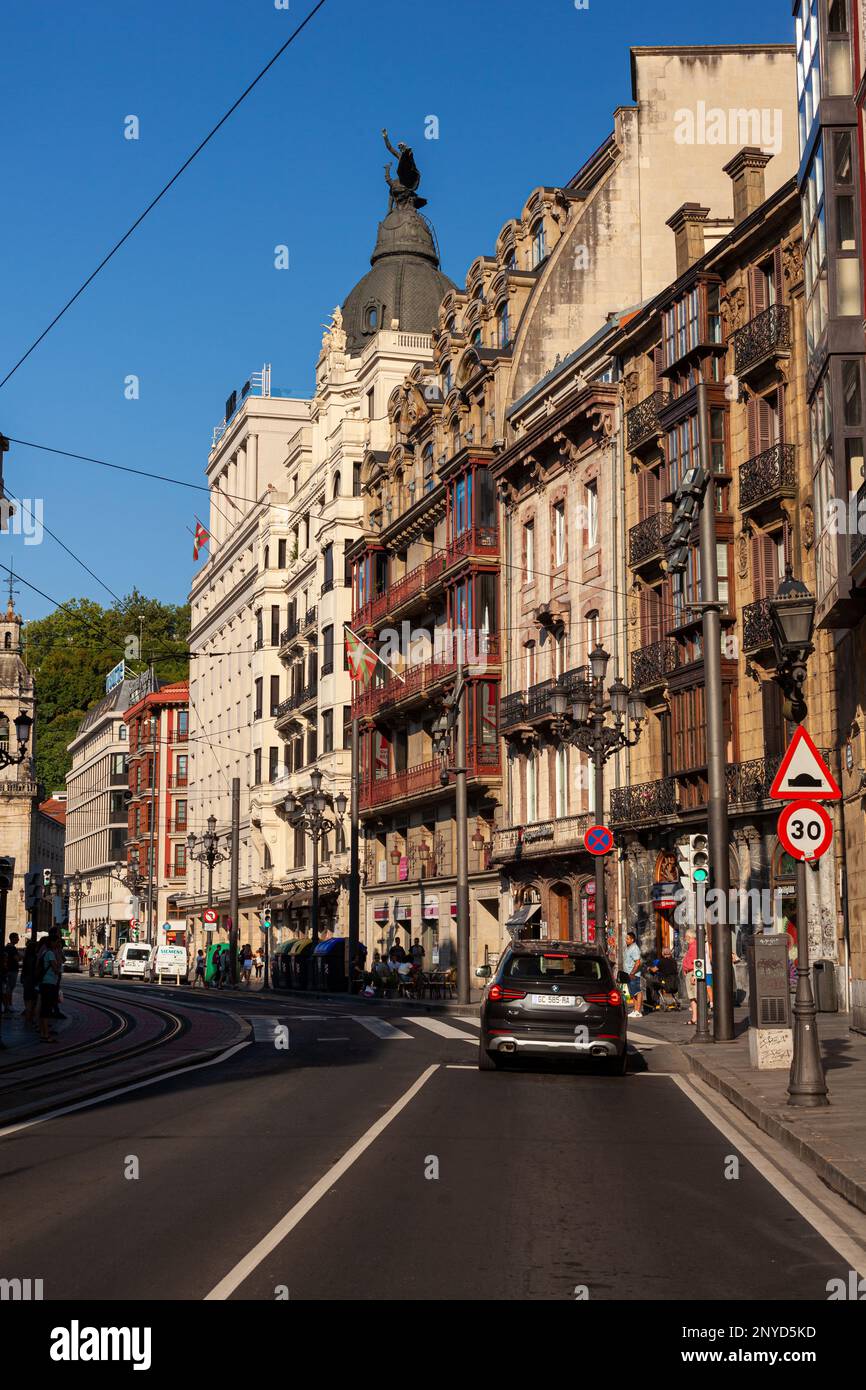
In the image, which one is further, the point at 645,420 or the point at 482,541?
the point at 482,541

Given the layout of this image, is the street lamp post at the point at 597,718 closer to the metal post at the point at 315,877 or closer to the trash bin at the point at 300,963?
the metal post at the point at 315,877

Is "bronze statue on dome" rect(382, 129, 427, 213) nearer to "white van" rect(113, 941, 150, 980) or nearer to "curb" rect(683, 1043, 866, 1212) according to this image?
"white van" rect(113, 941, 150, 980)

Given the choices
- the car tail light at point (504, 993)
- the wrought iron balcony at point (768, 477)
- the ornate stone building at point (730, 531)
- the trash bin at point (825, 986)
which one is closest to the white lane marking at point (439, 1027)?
the car tail light at point (504, 993)

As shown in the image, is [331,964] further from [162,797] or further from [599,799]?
[162,797]

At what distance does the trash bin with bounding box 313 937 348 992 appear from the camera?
5572cm

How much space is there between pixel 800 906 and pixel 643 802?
26.5 m

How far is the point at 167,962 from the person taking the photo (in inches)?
3201

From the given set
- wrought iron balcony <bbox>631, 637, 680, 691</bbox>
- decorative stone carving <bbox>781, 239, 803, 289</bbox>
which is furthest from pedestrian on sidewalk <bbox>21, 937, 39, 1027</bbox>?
decorative stone carving <bbox>781, 239, 803, 289</bbox>

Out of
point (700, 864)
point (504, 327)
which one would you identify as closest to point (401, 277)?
point (504, 327)

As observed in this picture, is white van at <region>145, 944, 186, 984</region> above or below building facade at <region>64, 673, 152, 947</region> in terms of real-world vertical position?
below

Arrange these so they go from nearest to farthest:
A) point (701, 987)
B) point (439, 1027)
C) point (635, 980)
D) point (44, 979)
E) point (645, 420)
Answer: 1. point (701, 987)
2. point (44, 979)
3. point (439, 1027)
4. point (635, 980)
5. point (645, 420)

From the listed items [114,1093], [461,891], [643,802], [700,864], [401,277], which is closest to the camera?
[114,1093]

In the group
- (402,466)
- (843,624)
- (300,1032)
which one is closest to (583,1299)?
(843,624)

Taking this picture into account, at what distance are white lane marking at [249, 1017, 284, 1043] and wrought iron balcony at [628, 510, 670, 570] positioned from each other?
15675 millimetres
